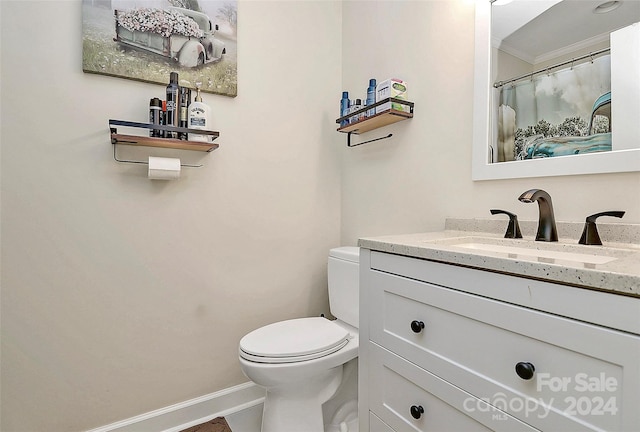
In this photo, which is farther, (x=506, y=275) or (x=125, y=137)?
(x=125, y=137)

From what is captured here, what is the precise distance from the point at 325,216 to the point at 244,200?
53cm

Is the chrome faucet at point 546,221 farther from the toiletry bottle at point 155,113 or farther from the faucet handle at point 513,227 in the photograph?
the toiletry bottle at point 155,113

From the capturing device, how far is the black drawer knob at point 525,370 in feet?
2.12

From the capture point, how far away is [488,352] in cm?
73

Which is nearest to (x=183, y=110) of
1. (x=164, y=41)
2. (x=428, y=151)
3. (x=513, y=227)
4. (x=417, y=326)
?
(x=164, y=41)

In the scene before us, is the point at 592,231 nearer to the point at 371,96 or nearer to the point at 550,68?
the point at 550,68

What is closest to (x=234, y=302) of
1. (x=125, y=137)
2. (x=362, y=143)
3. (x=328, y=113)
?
(x=125, y=137)

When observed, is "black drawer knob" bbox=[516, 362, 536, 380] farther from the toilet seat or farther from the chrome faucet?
the toilet seat

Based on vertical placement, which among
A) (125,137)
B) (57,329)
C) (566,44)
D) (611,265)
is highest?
(566,44)

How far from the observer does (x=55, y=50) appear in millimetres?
1331

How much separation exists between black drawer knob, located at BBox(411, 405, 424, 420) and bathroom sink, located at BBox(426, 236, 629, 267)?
1.46 ft

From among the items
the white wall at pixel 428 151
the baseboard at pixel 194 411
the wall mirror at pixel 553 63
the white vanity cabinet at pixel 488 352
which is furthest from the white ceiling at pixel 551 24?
the baseboard at pixel 194 411

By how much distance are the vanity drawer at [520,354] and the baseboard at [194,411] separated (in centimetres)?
116

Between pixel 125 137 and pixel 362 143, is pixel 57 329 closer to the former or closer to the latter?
pixel 125 137
